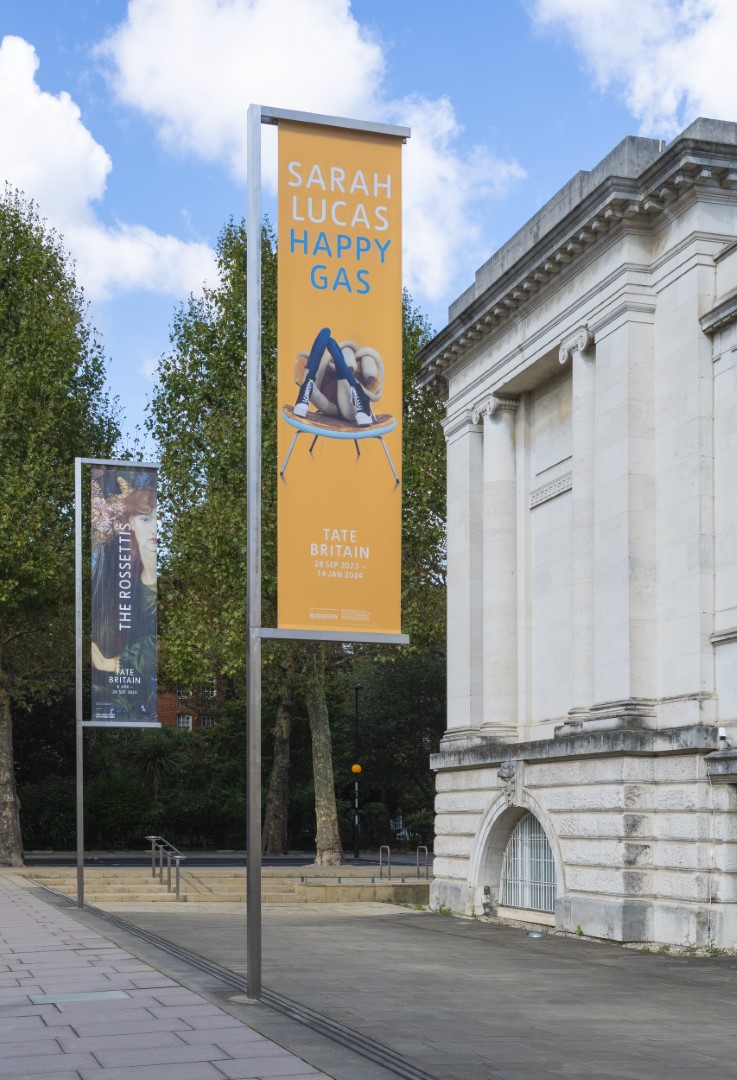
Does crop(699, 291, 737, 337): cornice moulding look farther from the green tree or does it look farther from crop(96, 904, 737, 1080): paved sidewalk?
the green tree

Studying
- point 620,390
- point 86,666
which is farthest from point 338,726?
point 620,390

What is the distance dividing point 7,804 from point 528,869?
20800 millimetres

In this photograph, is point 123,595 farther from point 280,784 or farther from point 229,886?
point 280,784

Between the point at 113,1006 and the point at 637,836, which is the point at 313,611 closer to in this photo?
the point at 113,1006

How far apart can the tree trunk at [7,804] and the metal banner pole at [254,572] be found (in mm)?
28605

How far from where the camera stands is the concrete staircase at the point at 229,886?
29.6 meters

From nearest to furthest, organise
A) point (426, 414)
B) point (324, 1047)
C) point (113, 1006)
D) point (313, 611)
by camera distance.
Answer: point (324, 1047) < point (113, 1006) < point (313, 611) < point (426, 414)

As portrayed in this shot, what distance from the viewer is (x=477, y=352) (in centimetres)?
2673

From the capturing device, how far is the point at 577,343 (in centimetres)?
2233

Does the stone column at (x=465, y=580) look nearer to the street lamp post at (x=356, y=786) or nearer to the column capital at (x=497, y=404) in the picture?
the column capital at (x=497, y=404)

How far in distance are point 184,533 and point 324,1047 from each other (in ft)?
95.4

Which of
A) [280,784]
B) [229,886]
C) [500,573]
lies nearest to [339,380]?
[500,573]

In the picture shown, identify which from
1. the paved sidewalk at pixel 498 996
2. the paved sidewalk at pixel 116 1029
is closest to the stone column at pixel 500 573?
the paved sidewalk at pixel 498 996

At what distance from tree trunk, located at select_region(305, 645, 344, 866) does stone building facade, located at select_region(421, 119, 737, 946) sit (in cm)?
1370
